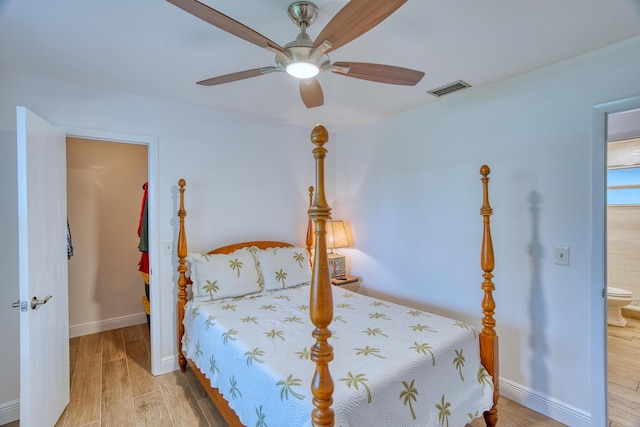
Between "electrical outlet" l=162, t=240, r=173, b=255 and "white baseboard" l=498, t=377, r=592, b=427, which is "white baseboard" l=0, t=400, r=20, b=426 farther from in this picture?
"white baseboard" l=498, t=377, r=592, b=427

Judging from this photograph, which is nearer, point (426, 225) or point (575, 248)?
point (575, 248)

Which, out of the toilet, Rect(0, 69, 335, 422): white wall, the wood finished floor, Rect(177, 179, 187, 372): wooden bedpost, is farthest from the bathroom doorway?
Rect(177, 179, 187, 372): wooden bedpost

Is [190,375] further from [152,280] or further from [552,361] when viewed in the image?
[552,361]

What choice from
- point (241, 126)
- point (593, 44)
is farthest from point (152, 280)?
point (593, 44)

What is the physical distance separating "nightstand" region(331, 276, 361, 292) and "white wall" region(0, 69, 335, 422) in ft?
2.11

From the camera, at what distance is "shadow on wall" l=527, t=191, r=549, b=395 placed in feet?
6.98

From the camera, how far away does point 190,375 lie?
2664 mm

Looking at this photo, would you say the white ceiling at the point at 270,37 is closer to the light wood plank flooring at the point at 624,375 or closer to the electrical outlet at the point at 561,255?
the electrical outlet at the point at 561,255

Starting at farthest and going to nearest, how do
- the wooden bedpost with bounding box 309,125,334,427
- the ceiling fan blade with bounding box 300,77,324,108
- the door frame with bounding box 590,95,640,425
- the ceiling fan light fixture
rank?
1. the door frame with bounding box 590,95,640,425
2. the ceiling fan blade with bounding box 300,77,324,108
3. the ceiling fan light fixture
4. the wooden bedpost with bounding box 309,125,334,427

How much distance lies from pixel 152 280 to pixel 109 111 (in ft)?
4.79

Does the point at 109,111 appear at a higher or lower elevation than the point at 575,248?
higher

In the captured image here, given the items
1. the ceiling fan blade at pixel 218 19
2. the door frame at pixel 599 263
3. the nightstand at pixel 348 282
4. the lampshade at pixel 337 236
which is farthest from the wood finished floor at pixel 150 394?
the ceiling fan blade at pixel 218 19

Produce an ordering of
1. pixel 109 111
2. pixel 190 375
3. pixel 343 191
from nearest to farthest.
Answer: pixel 109 111 < pixel 190 375 < pixel 343 191

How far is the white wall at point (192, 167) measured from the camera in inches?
82.8
